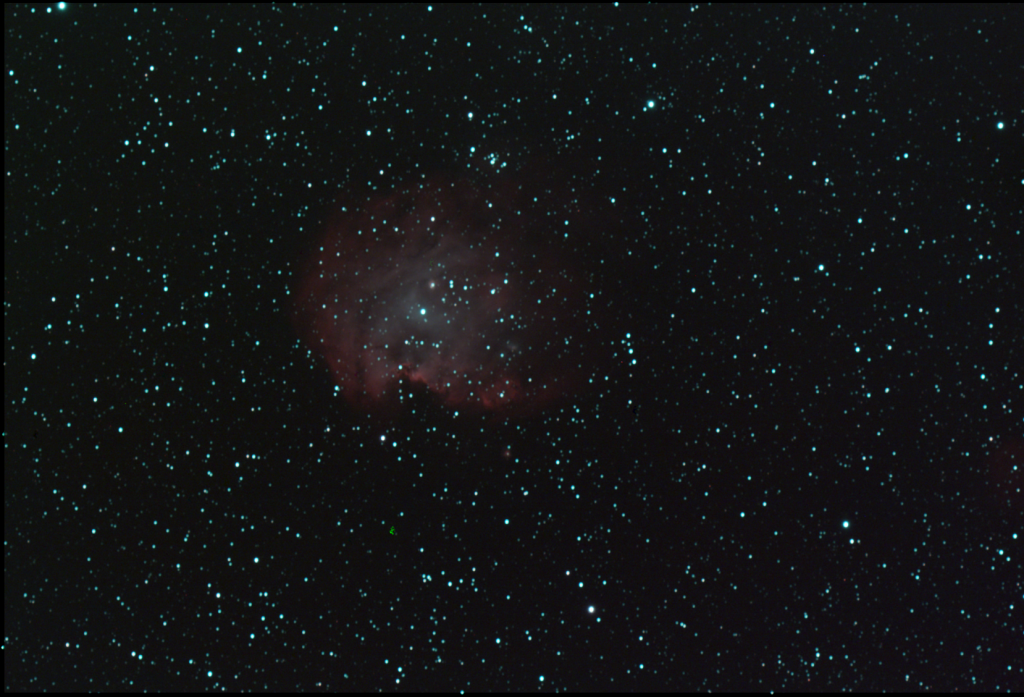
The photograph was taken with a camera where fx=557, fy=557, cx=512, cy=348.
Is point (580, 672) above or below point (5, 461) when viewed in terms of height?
below

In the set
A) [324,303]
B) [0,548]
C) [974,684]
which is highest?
[324,303]

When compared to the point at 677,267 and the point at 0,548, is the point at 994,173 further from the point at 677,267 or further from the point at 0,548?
the point at 0,548

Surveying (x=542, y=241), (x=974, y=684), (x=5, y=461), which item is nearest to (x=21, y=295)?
(x=5, y=461)
